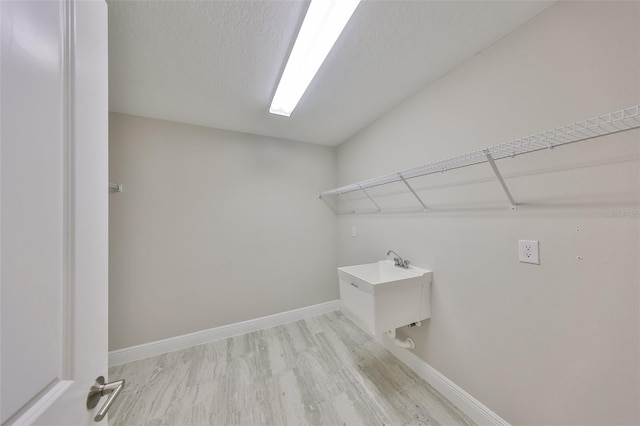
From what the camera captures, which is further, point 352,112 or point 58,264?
point 352,112

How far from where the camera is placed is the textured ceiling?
3.59 feet

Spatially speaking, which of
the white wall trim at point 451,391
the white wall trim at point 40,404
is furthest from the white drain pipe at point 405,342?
the white wall trim at point 40,404

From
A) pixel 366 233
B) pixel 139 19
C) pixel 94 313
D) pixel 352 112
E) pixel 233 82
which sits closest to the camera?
pixel 94 313

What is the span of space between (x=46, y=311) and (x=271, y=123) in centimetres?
220

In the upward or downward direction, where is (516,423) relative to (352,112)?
downward

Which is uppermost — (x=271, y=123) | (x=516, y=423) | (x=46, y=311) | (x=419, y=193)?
(x=271, y=123)

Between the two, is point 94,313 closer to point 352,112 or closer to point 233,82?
point 233,82

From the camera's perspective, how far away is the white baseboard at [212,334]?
1.97m

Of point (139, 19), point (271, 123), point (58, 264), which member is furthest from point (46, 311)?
point (271, 123)

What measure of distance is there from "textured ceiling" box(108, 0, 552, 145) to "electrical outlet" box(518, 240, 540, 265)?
1.22 m

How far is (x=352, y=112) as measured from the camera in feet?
6.82

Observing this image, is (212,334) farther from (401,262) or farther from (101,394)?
(401,262)

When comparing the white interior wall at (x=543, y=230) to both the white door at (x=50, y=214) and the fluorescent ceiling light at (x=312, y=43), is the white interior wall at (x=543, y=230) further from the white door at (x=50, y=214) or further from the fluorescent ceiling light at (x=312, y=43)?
the white door at (x=50, y=214)

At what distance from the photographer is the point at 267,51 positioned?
133 centimetres
